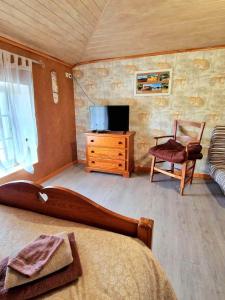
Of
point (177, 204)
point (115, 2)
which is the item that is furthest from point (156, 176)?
point (115, 2)

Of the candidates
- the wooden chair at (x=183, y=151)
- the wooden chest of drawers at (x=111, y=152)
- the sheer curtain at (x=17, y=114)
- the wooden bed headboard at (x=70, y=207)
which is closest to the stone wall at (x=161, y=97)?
the wooden chair at (x=183, y=151)

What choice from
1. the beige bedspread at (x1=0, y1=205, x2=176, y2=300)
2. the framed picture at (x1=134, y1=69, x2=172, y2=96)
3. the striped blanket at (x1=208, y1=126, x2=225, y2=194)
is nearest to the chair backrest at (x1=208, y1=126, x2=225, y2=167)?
the striped blanket at (x1=208, y1=126, x2=225, y2=194)

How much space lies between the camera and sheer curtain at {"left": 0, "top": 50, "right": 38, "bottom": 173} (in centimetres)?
217

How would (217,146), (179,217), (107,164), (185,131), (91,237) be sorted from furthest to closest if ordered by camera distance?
(107,164), (185,131), (217,146), (179,217), (91,237)

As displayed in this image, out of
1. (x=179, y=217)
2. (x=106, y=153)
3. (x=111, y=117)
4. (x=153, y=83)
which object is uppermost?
(x=153, y=83)

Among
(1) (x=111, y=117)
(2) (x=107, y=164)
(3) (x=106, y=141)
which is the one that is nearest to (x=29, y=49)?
(1) (x=111, y=117)

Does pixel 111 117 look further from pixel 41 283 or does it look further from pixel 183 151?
pixel 41 283

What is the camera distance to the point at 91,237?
0.84 m

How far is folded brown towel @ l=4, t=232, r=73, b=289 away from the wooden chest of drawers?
239 cm

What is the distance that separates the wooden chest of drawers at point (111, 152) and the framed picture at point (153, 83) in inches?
30.5

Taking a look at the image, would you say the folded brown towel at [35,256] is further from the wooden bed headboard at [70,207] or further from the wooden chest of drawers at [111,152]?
the wooden chest of drawers at [111,152]

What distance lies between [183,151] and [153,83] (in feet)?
4.55

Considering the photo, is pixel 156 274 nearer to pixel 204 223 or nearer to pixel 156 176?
pixel 204 223

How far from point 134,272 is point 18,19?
8.21 feet
